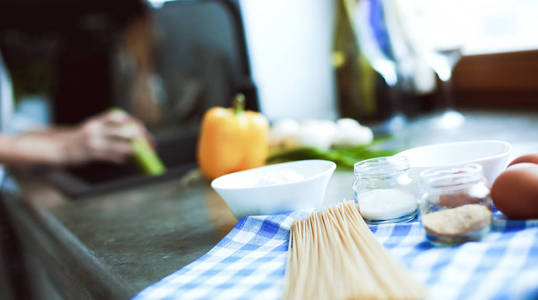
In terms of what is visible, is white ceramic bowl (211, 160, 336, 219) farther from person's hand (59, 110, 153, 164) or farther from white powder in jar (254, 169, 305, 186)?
person's hand (59, 110, 153, 164)

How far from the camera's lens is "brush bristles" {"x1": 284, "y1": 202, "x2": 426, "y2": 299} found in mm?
321

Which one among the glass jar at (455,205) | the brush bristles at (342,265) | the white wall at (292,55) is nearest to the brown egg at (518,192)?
the glass jar at (455,205)

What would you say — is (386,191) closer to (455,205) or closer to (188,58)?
(455,205)

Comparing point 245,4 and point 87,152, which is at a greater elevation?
point 245,4

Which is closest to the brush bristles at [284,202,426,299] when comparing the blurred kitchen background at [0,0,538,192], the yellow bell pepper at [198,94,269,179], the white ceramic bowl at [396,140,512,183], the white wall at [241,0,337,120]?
the white ceramic bowl at [396,140,512,183]

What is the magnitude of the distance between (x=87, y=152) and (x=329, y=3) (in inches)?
44.3

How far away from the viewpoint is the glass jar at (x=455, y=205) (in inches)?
16.0

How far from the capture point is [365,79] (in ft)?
4.20

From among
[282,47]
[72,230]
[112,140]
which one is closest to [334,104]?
[282,47]

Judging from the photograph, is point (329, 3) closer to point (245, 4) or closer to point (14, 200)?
point (245, 4)

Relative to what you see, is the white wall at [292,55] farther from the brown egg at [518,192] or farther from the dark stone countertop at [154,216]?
the brown egg at [518,192]

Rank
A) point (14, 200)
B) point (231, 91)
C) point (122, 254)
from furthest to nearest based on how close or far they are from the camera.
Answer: point (231, 91) < point (14, 200) < point (122, 254)

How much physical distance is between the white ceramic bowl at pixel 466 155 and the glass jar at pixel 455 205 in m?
0.06

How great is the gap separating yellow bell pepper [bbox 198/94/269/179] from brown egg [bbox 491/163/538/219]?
1.62ft
